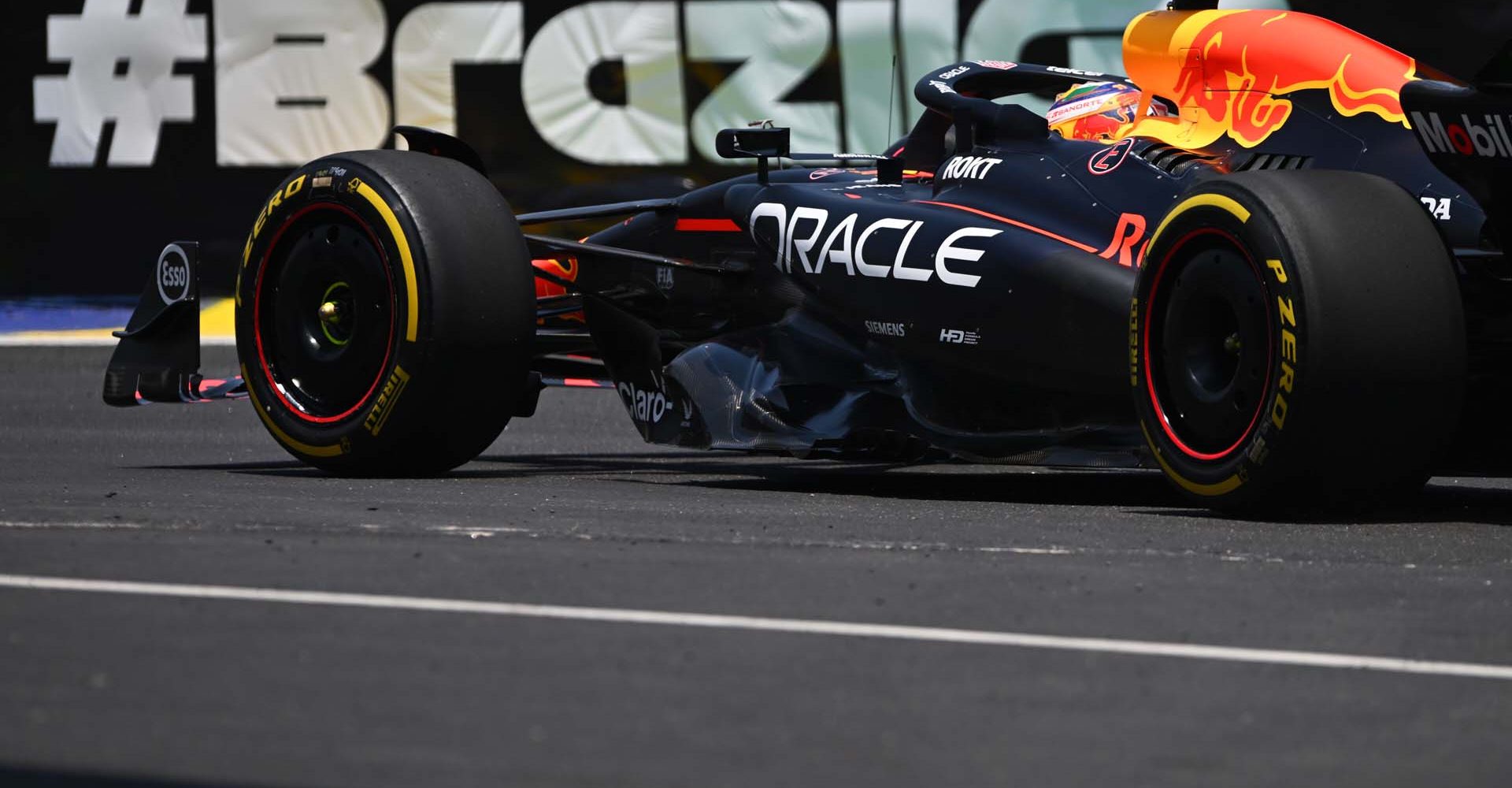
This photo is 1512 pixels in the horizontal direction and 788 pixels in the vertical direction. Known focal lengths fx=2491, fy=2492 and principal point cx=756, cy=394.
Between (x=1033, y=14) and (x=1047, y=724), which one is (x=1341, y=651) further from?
(x=1033, y=14)

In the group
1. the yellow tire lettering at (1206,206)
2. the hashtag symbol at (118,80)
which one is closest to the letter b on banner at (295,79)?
the hashtag symbol at (118,80)

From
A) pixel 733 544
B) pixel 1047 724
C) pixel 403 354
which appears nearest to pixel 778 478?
pixel 403 354

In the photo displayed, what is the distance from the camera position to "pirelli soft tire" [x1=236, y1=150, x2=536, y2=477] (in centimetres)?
801

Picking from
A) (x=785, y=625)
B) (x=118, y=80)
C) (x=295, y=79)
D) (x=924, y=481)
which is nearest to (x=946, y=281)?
(x=924, y=481)

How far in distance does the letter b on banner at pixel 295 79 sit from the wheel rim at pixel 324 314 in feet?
24.0

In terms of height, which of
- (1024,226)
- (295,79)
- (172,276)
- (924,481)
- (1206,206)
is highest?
(1206,206)

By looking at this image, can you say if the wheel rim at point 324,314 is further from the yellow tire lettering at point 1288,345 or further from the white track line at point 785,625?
the white track line at point 785,625

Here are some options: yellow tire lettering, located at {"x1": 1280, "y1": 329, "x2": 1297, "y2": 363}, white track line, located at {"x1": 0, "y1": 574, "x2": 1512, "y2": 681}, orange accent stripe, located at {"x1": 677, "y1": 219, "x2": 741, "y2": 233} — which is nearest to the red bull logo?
yellow tire lettering, located at {"x1": 1280, "y1": 329, "x2": 1297, "y2": 363}

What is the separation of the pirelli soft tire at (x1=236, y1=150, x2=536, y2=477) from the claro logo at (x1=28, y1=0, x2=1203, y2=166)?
6922mm

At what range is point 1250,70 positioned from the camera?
25.0 feet

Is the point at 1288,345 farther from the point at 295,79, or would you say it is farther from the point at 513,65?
the point at 295,79

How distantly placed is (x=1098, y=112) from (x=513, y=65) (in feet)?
26.5

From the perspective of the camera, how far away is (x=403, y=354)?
801cm

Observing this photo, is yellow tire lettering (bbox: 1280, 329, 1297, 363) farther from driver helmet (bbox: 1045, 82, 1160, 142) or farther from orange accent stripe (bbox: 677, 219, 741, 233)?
orange accent stripe (bbox: 677, 219, 741, 233)
